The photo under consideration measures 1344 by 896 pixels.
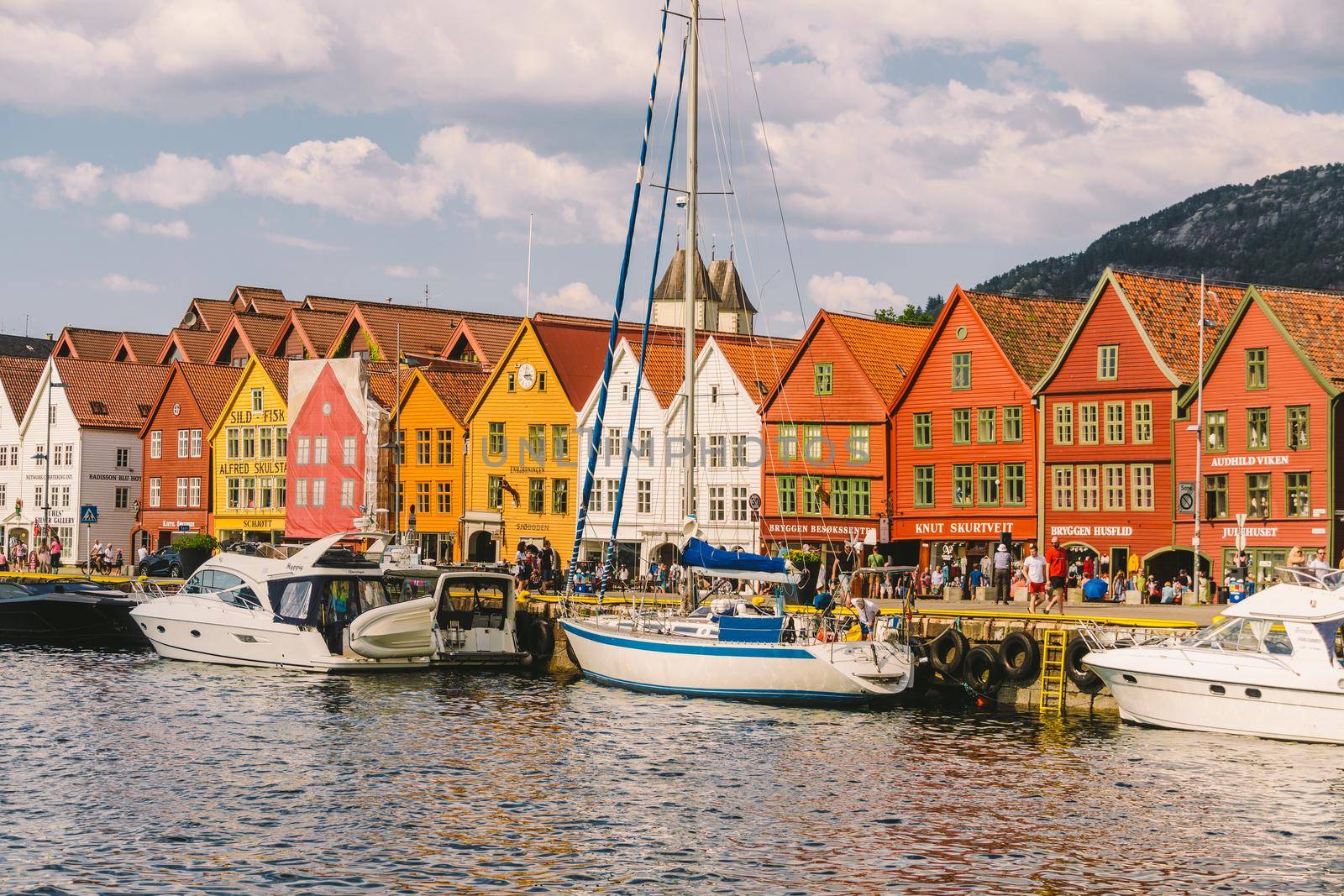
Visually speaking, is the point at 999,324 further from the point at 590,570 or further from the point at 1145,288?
the point at 590,570

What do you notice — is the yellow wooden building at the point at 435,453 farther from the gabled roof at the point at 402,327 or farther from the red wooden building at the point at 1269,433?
the red wooden building at the point at 1269,433

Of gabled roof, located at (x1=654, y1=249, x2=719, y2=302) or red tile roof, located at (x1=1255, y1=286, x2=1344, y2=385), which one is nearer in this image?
red tile roof, located at (x1=1255, y1=286, x2=1344, y2=385)

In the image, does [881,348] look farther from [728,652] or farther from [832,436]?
[728,652]

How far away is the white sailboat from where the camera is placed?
4359 cm

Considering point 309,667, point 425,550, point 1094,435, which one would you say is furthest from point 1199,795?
point 425,550

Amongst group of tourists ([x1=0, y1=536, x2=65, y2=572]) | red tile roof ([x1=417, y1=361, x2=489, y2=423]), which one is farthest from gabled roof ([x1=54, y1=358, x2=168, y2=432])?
red tile roof ([x1=417, y1=361, x2=489, y2=423])

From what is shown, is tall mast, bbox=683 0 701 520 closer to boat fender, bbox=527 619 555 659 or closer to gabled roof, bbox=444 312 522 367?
boat fender, bbox=527 619 555 659

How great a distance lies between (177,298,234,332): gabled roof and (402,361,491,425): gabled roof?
3271cm

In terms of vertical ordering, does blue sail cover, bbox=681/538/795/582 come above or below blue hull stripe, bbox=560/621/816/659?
above

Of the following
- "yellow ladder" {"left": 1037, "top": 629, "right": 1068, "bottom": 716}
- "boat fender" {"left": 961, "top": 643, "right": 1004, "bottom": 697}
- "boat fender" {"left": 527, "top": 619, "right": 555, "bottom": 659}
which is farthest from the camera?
"boat fender" {"left": 527, "top": 619, "right": 555, "bottom": 659}

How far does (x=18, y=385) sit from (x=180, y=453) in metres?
17.0

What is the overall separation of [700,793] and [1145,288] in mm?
44586

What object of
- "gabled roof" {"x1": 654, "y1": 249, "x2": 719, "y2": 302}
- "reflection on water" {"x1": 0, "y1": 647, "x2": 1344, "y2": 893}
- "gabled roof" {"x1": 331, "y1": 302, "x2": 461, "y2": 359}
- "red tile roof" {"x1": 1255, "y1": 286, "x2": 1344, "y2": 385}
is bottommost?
"reflection on water" {"x1": 0, "y1": 647, "x2": 1344, "y2": 893}

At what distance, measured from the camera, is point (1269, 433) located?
64.8 m
